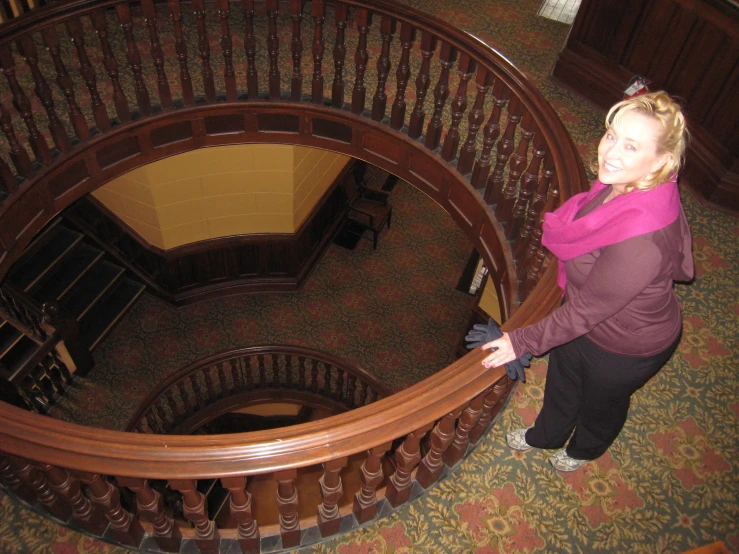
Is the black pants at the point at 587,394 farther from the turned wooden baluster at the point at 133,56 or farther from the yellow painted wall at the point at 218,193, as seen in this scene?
the yellow painted wall at the point at 218,193

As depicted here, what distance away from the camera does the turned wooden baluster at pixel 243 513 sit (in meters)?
1.83

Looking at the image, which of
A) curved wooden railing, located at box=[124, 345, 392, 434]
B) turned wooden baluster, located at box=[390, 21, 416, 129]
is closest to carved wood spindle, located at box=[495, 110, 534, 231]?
turned wooden baluster, located at box=[390, 21, 416, 129]

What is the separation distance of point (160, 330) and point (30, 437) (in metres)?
5.66

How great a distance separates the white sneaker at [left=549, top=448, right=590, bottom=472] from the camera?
2.46m

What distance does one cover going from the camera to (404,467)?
2158mm

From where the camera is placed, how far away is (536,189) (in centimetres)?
298

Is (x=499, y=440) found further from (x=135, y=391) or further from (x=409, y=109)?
(x=135, y=391)

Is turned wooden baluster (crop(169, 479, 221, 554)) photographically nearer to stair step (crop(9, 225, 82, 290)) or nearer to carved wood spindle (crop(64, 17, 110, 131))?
carved wood spindle (crop(64, 17, 110, 131))

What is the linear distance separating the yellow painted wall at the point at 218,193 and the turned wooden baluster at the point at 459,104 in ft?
9.21

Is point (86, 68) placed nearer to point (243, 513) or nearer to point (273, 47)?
point (273, 47)

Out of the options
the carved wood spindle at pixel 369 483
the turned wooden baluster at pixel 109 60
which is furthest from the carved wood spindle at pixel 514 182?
the turned wooden baluster at pixel 109 60

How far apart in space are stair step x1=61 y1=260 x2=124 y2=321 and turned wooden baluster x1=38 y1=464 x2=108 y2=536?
4596mm

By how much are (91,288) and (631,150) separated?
20.9 feet

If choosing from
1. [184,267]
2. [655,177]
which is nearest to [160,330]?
[184,267]
